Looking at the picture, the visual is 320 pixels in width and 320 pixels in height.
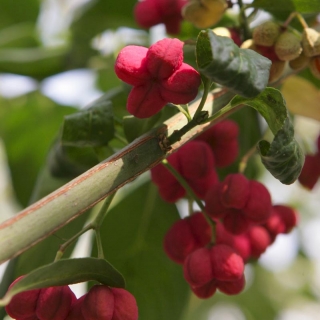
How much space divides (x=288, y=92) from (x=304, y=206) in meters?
1.37

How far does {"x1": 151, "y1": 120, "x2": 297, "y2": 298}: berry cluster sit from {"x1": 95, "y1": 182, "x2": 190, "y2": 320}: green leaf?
17 centimetres

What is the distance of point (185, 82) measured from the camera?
0.99 metres

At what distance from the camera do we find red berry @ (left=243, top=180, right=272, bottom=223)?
51.0 inches

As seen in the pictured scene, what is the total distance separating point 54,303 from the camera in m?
1.00

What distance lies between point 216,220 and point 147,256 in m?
0.25

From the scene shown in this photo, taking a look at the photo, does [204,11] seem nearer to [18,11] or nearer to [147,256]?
[147,256]

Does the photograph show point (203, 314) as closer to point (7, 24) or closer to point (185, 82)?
point (7, 24)

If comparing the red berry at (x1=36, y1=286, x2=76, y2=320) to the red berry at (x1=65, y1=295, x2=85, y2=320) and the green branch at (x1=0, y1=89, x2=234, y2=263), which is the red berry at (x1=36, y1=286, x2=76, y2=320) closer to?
the red berry at (x1=65, y1=295, x2=85, y2=320)

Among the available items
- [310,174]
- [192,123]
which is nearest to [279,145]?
[192,123]

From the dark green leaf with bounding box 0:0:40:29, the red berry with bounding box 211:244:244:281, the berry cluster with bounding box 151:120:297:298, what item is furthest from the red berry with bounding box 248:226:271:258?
the dark green leaf with bounding box 0:0:40:29

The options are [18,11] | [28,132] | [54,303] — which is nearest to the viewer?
[54,303]

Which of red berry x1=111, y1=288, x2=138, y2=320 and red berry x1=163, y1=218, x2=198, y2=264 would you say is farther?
red berry x1=163, y1=218, x2=198, y2=264

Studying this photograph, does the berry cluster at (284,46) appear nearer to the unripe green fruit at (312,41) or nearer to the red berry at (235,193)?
the unripe green fruit at (312,41)

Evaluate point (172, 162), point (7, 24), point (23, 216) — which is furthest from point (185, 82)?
point (7, 24)
